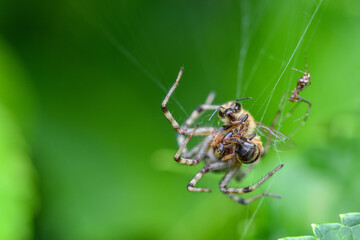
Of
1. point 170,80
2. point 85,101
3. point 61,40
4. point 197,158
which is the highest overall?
point 61,40

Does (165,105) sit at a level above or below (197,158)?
above

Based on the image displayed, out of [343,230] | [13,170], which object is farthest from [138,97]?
[343,230]

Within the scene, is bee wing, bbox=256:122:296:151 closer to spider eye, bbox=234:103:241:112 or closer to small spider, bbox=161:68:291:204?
small spider, bbox=161:68:291:204

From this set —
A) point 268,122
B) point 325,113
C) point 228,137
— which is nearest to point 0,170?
point 228,137

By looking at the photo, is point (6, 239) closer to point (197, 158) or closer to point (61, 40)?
point (197, 158)

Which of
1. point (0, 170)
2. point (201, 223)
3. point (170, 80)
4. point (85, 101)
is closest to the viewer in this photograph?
point (0, 170)

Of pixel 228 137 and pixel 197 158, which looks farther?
pixel 197 158
